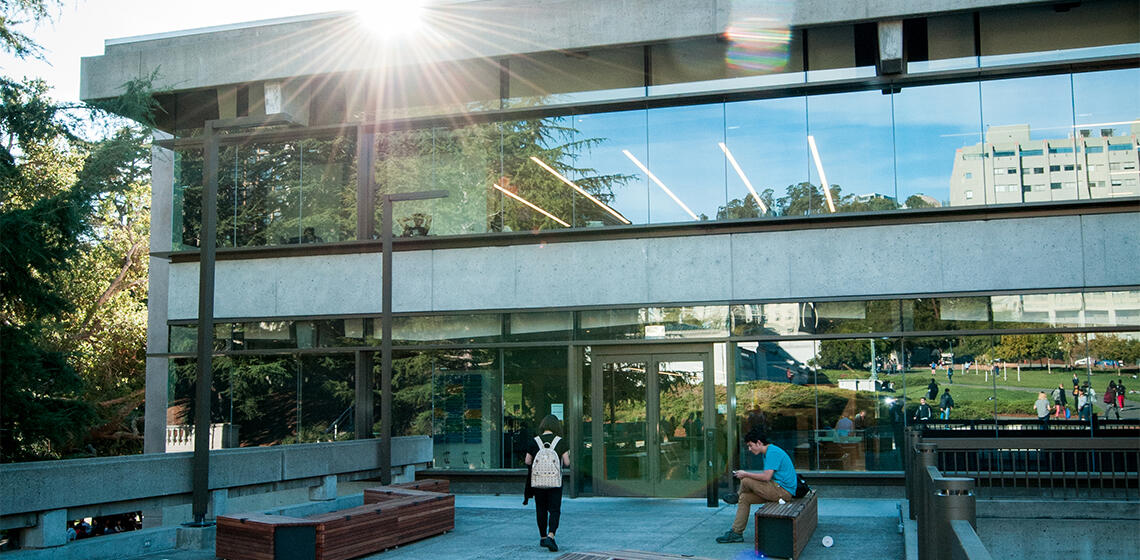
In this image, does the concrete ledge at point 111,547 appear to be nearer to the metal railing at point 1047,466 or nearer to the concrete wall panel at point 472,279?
the concrete wall panel at point 472,279

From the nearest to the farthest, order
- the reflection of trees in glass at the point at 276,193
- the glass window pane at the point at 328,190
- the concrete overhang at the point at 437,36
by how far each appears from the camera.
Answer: the concrete overhang at the point at 437,36, the glass window pane at the point at 328,190, the reflection of trees in glass at the point at 276,193

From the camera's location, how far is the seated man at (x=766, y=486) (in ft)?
43.2

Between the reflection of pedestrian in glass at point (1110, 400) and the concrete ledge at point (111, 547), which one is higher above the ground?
the reflection of pedestrian in glass at point (1110, 400)

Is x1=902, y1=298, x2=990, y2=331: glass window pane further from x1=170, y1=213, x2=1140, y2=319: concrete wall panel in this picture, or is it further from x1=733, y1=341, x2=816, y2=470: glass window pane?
x1=733, y1=341, x2=816, y2=470: glass window pane

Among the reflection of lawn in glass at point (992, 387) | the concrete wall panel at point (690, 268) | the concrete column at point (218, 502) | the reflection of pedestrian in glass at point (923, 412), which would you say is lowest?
the concrete column at point (218, 502)

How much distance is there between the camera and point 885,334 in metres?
18.3

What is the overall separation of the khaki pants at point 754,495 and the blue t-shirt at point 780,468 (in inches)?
3.0

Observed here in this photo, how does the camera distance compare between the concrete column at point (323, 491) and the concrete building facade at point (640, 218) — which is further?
the concrete building facade at point (640, 218)

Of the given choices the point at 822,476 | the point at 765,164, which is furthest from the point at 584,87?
the point at 822,476

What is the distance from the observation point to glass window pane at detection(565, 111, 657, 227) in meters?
19.9

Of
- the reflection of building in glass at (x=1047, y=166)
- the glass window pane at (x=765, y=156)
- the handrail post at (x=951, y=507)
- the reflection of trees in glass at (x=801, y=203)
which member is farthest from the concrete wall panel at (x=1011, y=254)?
the handrail post at (x=951, y=507)

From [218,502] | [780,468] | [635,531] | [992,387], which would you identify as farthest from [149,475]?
[992,387]

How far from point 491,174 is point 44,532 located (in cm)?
1195

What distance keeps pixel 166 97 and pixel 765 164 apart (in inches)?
520
